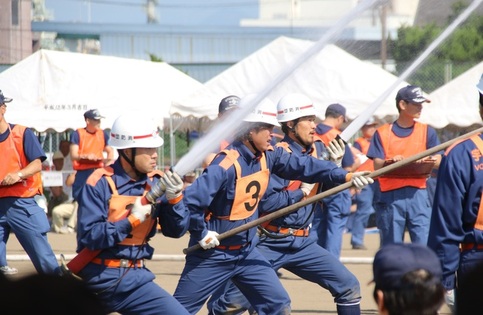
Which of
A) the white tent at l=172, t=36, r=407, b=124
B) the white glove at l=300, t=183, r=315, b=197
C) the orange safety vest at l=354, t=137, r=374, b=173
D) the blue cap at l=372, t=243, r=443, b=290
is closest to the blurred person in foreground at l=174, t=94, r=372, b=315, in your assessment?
the white glove at l=300, t=183, r=315, b=197

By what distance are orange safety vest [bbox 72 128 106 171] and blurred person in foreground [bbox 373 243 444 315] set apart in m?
12.1

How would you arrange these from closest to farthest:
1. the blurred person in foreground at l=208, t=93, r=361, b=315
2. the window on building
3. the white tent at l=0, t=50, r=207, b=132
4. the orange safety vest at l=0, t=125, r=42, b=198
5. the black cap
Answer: the blurred person in foreground at l=208, t=93, r=361, b=315
the black cap
the orange safety vest at l=0, t=125, r=42, b=198
the white tent at l=0, t=50, r=207, b=132
the window on building

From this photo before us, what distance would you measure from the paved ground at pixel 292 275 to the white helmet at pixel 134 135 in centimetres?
194

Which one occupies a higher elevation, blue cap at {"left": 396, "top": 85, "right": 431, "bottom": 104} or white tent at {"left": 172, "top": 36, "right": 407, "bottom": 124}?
blue cap at {"left": 396, "top": 85, "right": 431, "bottom": 104}

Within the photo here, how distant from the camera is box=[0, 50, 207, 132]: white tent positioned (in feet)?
60.5

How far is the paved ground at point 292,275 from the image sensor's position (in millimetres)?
9359

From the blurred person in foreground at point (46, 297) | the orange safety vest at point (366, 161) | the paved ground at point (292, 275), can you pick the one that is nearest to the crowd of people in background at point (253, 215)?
the paved ground at point (292, 275)

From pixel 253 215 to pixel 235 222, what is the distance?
193mm

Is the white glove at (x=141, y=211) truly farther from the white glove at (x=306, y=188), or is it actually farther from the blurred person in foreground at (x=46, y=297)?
the blurred person in foreground at (x=46, y=297)

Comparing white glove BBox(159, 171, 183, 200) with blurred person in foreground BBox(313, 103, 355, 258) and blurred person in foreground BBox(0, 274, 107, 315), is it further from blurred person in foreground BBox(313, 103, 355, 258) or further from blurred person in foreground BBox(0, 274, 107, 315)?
blurred person in foreground BBox(313, 103, 355, 258)

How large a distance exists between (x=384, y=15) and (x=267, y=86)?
1.24 metres

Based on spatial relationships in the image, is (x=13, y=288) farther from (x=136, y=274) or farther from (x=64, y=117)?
(x=64, y=117)

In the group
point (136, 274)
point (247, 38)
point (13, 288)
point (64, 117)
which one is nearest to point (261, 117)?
point (136, 274)

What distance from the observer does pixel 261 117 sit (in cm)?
694
